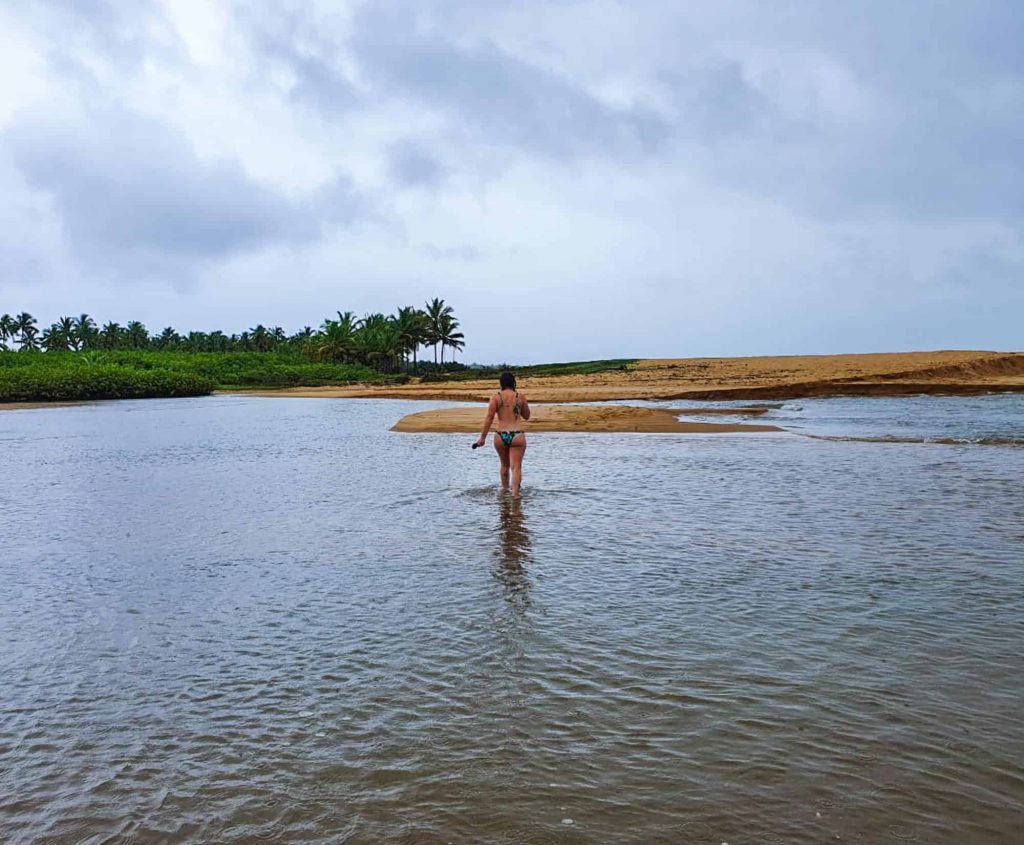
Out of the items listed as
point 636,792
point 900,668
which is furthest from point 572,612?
point 636,792


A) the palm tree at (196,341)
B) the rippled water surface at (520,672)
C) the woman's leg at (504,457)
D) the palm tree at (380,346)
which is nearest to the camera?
the rippled water surface at (520,672)

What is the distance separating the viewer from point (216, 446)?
74.2ft

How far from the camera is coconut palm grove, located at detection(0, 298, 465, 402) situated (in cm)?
6925

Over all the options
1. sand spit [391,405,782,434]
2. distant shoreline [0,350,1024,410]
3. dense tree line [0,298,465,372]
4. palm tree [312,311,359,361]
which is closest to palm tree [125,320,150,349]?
dense tree line [0,298,465,372]

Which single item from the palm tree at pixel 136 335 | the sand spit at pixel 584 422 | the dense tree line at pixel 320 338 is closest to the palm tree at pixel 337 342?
the dense tree line at pixel 320 338

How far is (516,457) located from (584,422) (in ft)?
44.1

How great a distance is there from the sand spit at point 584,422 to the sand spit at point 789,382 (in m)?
13.7

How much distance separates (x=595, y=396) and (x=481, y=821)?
3980 cm

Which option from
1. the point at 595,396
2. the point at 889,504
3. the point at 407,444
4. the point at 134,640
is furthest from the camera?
the point at 595,396

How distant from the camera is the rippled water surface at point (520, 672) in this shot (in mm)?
3350

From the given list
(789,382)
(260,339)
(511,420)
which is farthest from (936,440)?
(260,339)

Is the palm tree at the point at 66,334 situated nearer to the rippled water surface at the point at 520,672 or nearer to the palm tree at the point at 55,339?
the palm tree at the point at 55,339

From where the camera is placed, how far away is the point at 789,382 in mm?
49781

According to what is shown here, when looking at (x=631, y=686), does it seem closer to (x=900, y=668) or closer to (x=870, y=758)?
(x=870, y=758)
